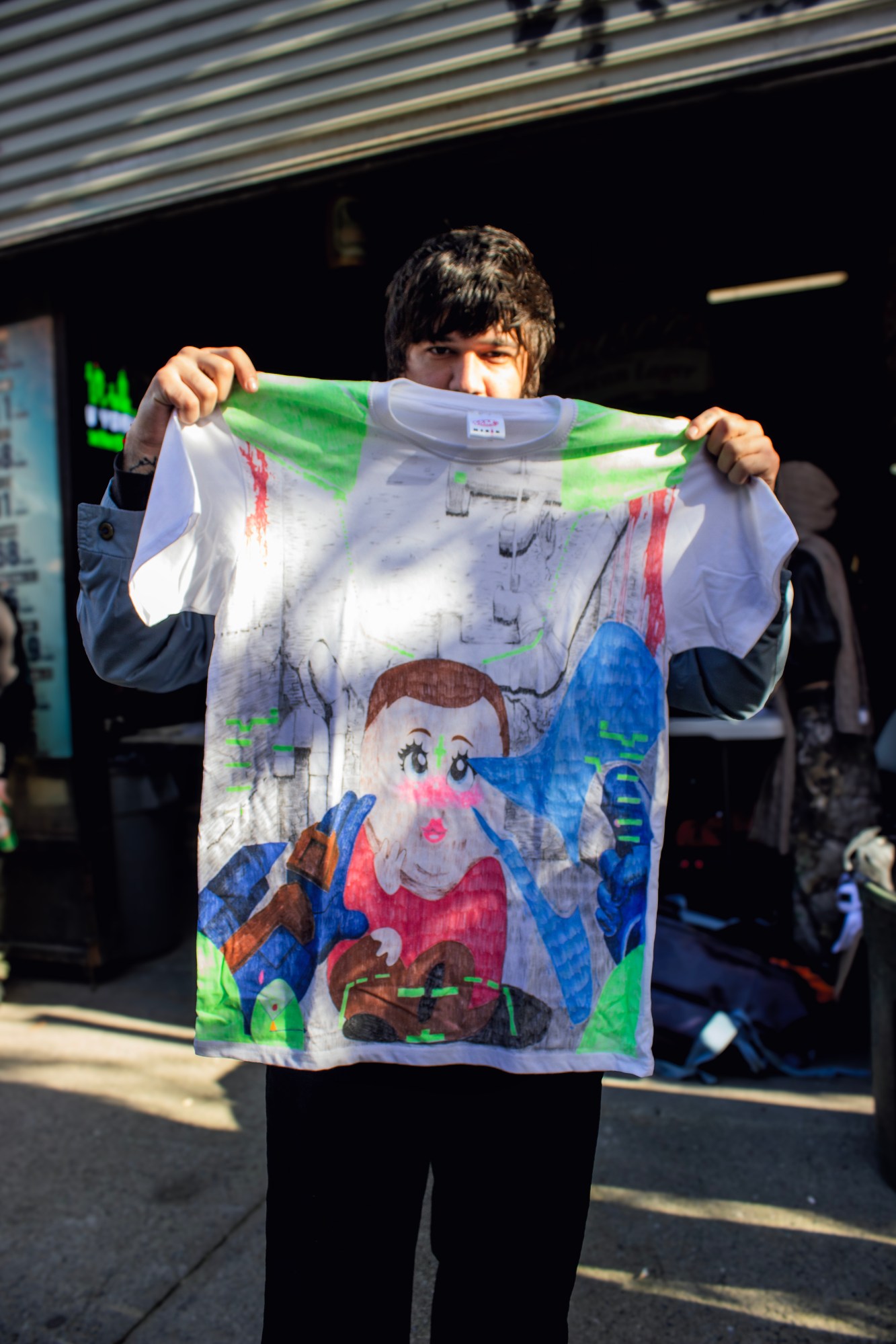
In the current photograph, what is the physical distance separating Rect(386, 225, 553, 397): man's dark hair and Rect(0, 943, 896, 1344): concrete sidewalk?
1.25 meters

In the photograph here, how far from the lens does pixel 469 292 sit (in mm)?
1394

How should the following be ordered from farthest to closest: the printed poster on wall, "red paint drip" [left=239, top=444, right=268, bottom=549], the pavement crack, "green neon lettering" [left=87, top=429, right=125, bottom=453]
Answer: "green neon lettering" [left=87, top=429, right=125, bottom=453] < the printed poster on wall < the pavement crack < "red paint drip" [left=239, top=444, right=268, bottom=549]

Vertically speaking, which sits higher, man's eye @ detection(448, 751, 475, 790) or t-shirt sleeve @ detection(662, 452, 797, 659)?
t-shirt sleeve @ detection(662, 452, 797, 659)

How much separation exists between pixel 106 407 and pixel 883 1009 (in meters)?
3.86

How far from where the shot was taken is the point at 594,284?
16.3 feet

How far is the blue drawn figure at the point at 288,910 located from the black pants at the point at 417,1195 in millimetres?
159

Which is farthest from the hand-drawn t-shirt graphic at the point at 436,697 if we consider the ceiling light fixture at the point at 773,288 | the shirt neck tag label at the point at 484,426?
the ceiling light fixture at the point at 773,288

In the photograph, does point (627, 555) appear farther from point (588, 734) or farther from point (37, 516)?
point (37, 516)

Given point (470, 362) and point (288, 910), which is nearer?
point (288, 910)

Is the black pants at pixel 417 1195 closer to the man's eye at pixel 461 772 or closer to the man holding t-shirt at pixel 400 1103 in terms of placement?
the man holding t-shirt at pixel 400 1103

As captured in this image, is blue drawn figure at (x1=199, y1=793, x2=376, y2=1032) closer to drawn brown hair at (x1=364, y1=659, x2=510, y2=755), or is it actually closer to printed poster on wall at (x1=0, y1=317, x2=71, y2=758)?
drawn brown hair at (x1=364, y1=659, x2=510, y2=755)

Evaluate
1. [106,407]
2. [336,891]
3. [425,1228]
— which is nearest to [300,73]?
[106,407]

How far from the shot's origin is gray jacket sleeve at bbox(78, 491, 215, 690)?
51.9 inches

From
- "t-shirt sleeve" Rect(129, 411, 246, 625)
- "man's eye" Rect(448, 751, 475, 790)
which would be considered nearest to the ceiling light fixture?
"t-shirt sleeve" Rect(129, 411, 246, 625)
